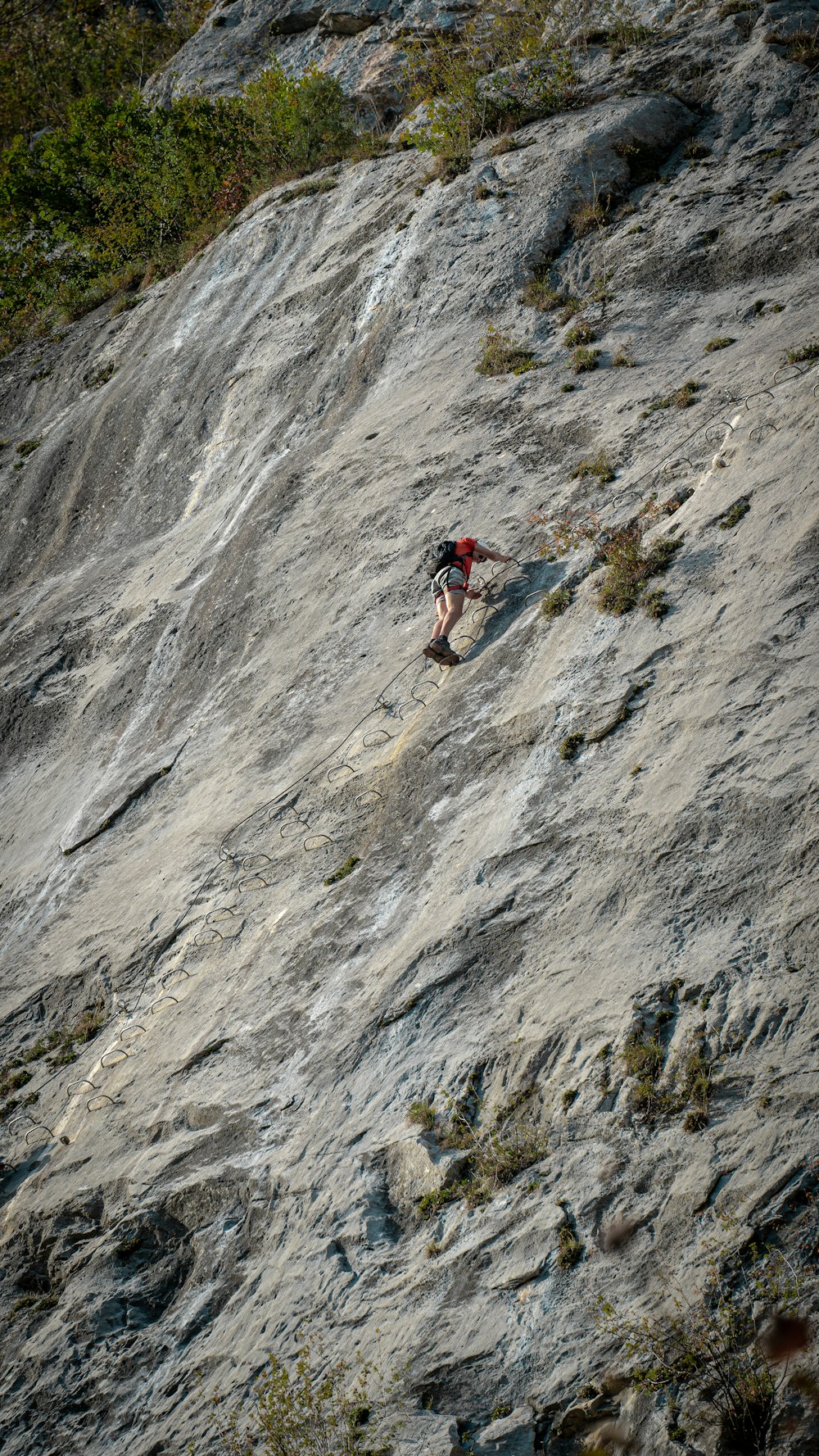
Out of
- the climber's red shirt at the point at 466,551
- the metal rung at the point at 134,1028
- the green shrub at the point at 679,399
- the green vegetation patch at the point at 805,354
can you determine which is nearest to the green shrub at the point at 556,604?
the climber's red shirt at the point at 466,551

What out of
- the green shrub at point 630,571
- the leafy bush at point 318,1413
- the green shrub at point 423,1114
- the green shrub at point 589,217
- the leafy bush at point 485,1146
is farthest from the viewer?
the green shrub at point 589,217

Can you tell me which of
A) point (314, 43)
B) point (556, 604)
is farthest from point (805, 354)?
point (314, 43)

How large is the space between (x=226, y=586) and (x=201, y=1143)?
24.6ft

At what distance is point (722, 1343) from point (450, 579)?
7008 millimetres

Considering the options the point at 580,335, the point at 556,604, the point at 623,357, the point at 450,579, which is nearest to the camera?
the point at 556,604

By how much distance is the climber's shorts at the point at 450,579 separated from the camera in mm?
10391

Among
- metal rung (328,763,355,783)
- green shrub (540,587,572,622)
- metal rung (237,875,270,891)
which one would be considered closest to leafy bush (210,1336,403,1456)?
metal rung (237,875,270,891)

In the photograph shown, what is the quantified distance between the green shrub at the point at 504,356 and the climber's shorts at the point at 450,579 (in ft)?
12.6

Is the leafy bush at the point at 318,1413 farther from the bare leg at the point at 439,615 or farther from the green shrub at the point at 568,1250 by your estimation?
the bare leg at the point at 439,615

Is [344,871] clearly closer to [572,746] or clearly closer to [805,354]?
[572,746]

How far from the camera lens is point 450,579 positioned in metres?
10.4

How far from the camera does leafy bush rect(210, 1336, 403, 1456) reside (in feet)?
19.2

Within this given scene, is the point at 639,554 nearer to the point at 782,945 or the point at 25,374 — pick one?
the point at 782,945

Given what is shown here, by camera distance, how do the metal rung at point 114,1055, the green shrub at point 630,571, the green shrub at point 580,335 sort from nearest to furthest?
the green shrub at point 630,571, the metal rung at point 114,1055, the green shrub at point 580,335
